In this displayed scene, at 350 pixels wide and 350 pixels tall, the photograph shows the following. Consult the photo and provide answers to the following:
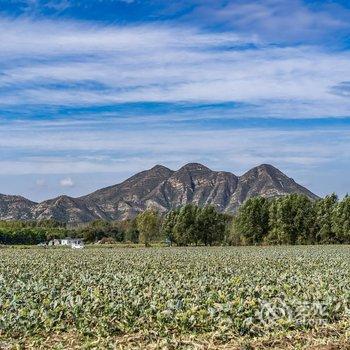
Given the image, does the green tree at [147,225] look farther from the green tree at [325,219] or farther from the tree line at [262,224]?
the green tree at [325,219]

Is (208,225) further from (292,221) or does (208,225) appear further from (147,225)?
(292,221)

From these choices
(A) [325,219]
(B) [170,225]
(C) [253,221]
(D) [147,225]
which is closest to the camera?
(A) [325,219]

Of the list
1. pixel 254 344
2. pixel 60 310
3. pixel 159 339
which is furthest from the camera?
pixel 60 310

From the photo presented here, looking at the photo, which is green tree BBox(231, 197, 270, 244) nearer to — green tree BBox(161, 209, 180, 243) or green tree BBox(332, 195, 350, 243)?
green tree BBox(161, 209, 180, 243)

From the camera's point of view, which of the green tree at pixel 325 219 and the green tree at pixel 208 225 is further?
the green tree at pixel 208 225

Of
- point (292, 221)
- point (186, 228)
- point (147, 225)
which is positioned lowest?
point (186, 228)

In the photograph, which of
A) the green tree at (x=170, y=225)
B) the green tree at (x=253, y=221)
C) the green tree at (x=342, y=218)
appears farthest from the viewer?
the green tree at (x=170, y=225)

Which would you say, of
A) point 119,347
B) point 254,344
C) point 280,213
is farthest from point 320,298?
point 280,213

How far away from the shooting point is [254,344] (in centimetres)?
1137

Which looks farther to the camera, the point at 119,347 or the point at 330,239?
the point at 330,239

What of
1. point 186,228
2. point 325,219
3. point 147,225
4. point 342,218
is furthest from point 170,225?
point 342,218

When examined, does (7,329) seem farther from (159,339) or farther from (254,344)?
(254,344)

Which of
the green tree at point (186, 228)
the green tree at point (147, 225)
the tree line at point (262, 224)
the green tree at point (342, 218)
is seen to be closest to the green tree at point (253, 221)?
the tree line at point (262, 224)

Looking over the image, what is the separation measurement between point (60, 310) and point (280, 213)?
342 feet
